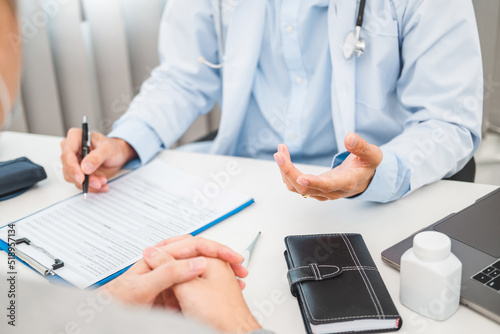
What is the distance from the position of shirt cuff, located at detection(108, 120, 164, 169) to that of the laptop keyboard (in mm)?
732

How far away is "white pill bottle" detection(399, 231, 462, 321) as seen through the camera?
0.56m

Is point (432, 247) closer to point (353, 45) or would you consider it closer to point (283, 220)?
point (283, 220)

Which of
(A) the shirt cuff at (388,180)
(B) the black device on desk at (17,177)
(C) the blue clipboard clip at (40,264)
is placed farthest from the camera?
(B) the black device on desk at (17,177)

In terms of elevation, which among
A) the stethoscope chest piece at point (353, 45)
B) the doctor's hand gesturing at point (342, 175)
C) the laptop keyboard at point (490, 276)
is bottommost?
the laptop keyboard at point (490, 276)

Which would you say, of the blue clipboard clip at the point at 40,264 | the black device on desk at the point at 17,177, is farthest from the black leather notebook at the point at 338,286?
the black device on desk at the point at 17,177

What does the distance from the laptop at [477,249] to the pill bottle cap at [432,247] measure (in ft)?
0.27

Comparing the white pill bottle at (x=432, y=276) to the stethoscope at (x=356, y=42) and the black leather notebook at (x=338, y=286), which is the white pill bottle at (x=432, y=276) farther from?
the stethoscope at (x=356, y=42)

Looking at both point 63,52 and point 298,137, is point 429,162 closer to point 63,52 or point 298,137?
point 298,137

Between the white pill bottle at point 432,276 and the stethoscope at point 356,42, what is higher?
the stethoscope at point 356,42

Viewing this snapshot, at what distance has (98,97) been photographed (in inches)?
83.0

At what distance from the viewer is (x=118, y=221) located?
85cm

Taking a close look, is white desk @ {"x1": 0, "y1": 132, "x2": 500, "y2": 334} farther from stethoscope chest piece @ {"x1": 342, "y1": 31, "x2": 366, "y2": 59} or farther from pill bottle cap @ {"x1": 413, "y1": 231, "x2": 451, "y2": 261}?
stethoscope chest piece @ {"x1": 342, "y1": 31, "x2": 366, "y2": 59}

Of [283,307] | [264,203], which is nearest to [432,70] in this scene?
[264,203]

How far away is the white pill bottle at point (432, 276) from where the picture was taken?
56 centimetres
